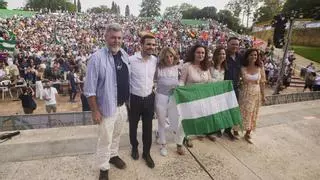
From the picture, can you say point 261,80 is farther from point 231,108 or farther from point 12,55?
point 12,55

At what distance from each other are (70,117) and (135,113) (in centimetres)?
260

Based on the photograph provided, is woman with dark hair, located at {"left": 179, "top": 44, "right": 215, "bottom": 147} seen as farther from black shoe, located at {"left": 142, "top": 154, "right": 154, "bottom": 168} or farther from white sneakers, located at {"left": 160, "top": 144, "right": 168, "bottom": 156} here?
black shoe, located at {"left": 142, "top": 154, "right": 154, "bottom": 168}

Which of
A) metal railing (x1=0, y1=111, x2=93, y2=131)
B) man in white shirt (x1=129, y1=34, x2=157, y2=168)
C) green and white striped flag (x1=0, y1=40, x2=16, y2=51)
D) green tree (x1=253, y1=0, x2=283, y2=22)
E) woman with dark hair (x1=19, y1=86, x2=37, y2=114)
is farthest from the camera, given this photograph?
green tree (x1=253, y1=0, x2=283, y2=22)

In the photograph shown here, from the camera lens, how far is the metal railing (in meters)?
5.19

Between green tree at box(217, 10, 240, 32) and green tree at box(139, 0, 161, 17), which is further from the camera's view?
green tree at box(139, 0, 161, 17)

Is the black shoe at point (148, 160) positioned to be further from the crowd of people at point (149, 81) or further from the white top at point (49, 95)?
the white top at point (49, 95)

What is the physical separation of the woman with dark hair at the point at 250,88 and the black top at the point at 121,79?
2.15 meters

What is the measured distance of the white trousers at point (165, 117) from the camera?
372 cm

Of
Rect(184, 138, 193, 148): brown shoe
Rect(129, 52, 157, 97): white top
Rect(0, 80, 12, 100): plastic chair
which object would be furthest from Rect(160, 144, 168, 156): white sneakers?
Rect(0, 80, 12, 100): plastic chair

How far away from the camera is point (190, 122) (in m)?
3.99

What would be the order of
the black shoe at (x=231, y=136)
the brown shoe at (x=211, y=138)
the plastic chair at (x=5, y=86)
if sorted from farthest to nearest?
the plastic chair at (x=5, y=86), the black shoe at (x=231, y=136), the brown shoe at (x=211, y=138)

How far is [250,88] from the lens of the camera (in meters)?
4.39

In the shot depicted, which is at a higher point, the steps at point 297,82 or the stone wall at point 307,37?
the stone wall at point 307,37

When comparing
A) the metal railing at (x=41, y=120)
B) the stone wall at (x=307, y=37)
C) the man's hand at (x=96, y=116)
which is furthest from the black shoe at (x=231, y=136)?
the stone wall at (x=307, y=37)
